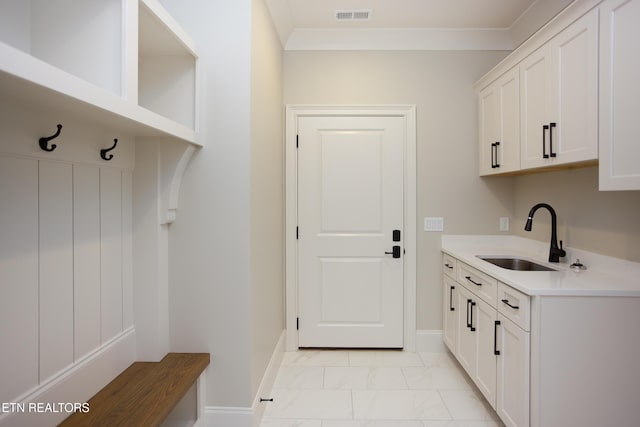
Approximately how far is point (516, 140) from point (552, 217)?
1.84ft

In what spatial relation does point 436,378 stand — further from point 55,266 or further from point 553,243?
point 55,266

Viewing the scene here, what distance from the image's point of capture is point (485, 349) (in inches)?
87.0

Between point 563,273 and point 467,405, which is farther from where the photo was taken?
point 467,405

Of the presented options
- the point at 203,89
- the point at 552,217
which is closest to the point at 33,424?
the point at 203,89

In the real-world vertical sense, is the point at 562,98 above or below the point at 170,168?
above

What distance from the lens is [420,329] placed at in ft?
10.3

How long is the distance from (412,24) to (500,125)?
3.68ft

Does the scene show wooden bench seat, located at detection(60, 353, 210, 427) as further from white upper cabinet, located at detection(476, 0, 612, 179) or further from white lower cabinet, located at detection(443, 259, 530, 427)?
white upper cabinet, located at detection(476, 0, 612, 179)

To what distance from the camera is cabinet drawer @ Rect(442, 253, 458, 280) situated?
9.29ft

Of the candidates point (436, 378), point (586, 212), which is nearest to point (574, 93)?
point (586, 212)

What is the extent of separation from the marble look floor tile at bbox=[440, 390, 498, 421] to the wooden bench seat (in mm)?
1551

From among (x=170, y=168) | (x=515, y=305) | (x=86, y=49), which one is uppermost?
(x=86, y=49)

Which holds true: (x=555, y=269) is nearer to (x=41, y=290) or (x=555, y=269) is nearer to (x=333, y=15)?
(x=333, y=15)

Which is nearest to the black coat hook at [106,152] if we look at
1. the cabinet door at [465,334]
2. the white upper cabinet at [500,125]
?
the cabinet door at [465,334]
